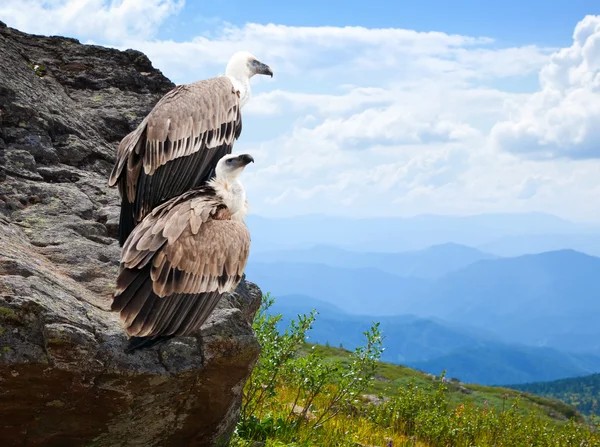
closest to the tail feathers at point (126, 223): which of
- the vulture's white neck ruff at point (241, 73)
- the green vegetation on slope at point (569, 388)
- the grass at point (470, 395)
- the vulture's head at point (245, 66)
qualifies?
the vulture's white neck ruff at point (241, 73)

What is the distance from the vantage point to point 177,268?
632cm

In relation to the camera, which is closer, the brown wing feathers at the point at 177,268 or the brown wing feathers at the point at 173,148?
the brown wing feathers at the point at 177,268

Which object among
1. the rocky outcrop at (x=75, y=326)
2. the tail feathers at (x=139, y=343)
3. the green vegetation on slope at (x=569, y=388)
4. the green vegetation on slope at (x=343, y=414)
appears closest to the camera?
the rocky outcrop at (x=75, y=326)

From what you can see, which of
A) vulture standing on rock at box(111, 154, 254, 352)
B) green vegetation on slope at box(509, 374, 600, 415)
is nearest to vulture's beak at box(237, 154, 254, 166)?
vulture standing on rock at box(111, 154, 254, 352)

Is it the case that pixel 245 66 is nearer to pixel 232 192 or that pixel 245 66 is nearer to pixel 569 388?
pixel 232 192

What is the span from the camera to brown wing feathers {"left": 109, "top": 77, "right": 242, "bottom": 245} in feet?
27.0

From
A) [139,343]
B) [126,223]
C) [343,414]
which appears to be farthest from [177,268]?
[343,414]

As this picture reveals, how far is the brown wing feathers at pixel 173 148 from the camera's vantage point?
27.0 feet

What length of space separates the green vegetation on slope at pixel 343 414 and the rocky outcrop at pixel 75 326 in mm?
1588

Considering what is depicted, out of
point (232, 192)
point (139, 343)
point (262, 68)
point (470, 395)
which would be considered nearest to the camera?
point (139, 343)

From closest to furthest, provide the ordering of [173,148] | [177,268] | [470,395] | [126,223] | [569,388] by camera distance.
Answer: [177,268] → [126,223] → [173,148] → [470,395] → [569,388]

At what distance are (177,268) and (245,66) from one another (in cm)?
529

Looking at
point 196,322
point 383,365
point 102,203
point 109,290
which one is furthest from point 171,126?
point 383,365

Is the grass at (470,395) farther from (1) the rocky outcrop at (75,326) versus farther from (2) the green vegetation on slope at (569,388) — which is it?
(2) the green vegetation on slope at (569,388)
